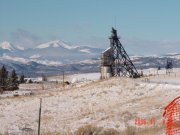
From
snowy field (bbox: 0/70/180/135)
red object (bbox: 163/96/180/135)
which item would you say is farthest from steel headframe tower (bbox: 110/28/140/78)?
red object (bbox: 163/96/180/135)

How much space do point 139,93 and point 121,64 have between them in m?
53.4

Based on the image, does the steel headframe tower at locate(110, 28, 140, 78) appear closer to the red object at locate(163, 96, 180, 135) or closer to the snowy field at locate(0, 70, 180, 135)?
the snowy field at locate(0, 70, 180, 135)

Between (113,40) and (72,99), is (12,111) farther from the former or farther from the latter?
(113,40)

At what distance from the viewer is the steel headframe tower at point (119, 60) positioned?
108 metres

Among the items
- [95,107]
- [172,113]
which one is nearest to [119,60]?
[95,107]

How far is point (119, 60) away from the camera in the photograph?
110 meters

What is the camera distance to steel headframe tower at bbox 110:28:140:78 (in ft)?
353

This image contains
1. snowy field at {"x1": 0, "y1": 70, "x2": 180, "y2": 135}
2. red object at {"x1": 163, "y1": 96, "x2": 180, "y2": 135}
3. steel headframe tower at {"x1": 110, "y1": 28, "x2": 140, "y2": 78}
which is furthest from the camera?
steel headframe tower at {"x1": 110, "y1": 28, "x2": 140, "y2": 78}

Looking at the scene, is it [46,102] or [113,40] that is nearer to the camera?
[46,102]

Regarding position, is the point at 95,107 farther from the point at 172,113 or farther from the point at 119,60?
the point at 119,60

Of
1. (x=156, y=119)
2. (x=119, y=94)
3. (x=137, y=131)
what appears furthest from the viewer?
(x=119, y=94)

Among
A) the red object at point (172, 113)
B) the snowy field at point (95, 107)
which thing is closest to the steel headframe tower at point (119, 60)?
the snowy field at point (95, 107)

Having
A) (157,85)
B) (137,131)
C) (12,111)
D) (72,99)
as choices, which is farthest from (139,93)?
(137,131)

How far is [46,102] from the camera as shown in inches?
2485
